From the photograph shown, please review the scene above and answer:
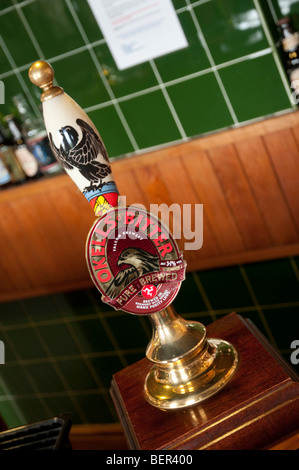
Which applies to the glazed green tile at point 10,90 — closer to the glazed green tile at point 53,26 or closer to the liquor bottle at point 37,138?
the liquor bottle at point 37,138

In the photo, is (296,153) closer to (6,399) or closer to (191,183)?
(191,183)

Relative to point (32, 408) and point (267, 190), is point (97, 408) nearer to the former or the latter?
point (32, 408)

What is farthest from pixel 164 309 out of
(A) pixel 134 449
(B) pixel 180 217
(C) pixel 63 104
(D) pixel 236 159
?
(B) pixel 180 217

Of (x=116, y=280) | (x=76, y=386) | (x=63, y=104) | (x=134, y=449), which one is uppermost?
(x=63, y=104)

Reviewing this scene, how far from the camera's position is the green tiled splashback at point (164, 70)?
269 centimetres

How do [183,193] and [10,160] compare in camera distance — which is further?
[10,160]

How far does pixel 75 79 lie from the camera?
317 cm

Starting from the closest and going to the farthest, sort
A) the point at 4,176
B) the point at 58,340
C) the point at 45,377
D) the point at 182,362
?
the point at 182,362 < the point at 45,377 < the point at 58,340 < the point at 4,176

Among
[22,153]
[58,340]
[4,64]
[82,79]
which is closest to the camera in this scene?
[58,340]

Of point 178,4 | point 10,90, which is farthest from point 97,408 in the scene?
point 10,90

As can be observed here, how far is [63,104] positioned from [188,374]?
571mm

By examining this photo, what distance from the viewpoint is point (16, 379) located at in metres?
2.64

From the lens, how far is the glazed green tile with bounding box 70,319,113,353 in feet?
8.63

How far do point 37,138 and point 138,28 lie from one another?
941mm
